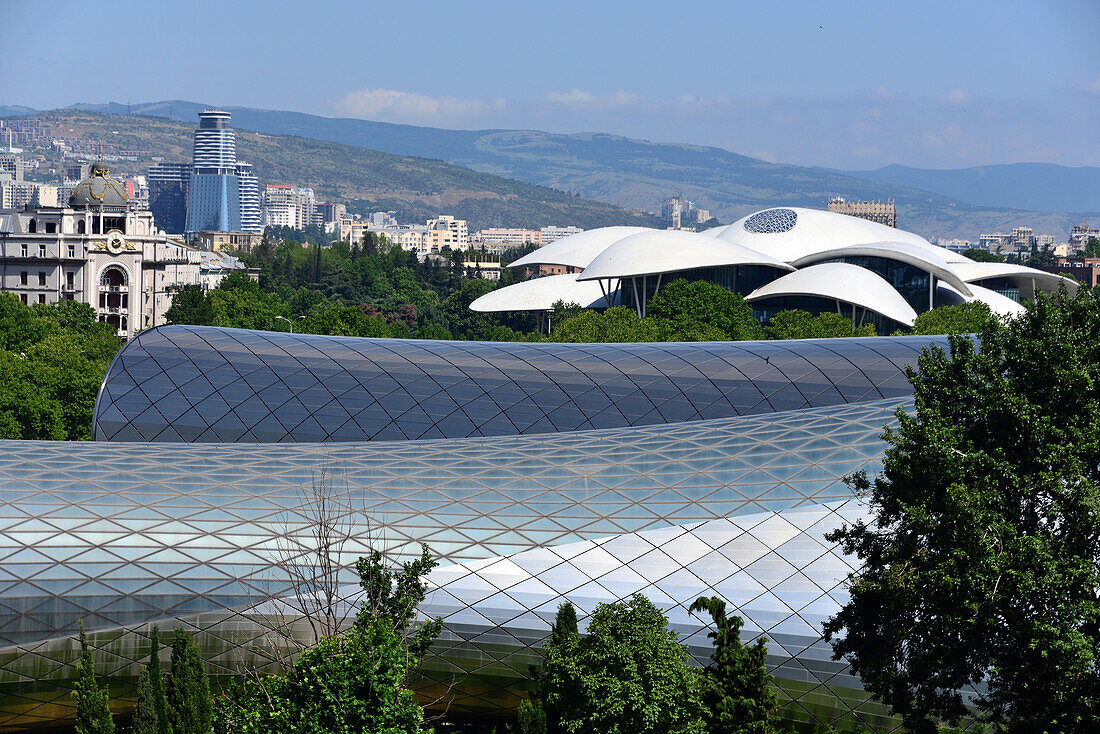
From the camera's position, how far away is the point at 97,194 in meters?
126

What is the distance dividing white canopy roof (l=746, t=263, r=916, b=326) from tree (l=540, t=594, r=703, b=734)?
7708 centimetres

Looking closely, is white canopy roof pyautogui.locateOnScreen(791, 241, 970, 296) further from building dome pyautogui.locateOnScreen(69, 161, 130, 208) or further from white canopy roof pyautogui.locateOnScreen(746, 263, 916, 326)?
building dome pyautogui.locateOnScreen(69, 161, 130, 208)

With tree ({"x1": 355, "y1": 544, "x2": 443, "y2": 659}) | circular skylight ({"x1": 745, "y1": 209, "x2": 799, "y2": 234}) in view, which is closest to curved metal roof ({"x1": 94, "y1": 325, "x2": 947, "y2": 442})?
tree ({"x1": 355, "y1": 544, "x2": 443, "y2": 659})

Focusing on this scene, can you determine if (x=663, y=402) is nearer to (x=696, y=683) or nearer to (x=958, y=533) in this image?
(x=696, y=683)

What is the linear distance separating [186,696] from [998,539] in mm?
15674

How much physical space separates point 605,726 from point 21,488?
53.7 ft

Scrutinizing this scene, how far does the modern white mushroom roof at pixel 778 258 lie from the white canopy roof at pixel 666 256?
0.09 m

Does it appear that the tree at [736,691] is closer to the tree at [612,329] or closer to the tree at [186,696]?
the tree at [186,696]

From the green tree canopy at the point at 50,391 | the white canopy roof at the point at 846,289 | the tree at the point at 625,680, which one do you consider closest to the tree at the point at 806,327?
the white canopy roof at the point at 846,289

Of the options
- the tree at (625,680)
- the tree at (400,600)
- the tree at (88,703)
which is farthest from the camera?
the tree at (88,703)

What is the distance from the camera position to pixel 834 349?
46719 millimetres

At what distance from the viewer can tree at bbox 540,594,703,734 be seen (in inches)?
796

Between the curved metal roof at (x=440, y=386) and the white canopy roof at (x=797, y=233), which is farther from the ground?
the white canopy roof at (x=797, y=233)

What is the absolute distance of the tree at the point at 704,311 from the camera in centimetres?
8000
